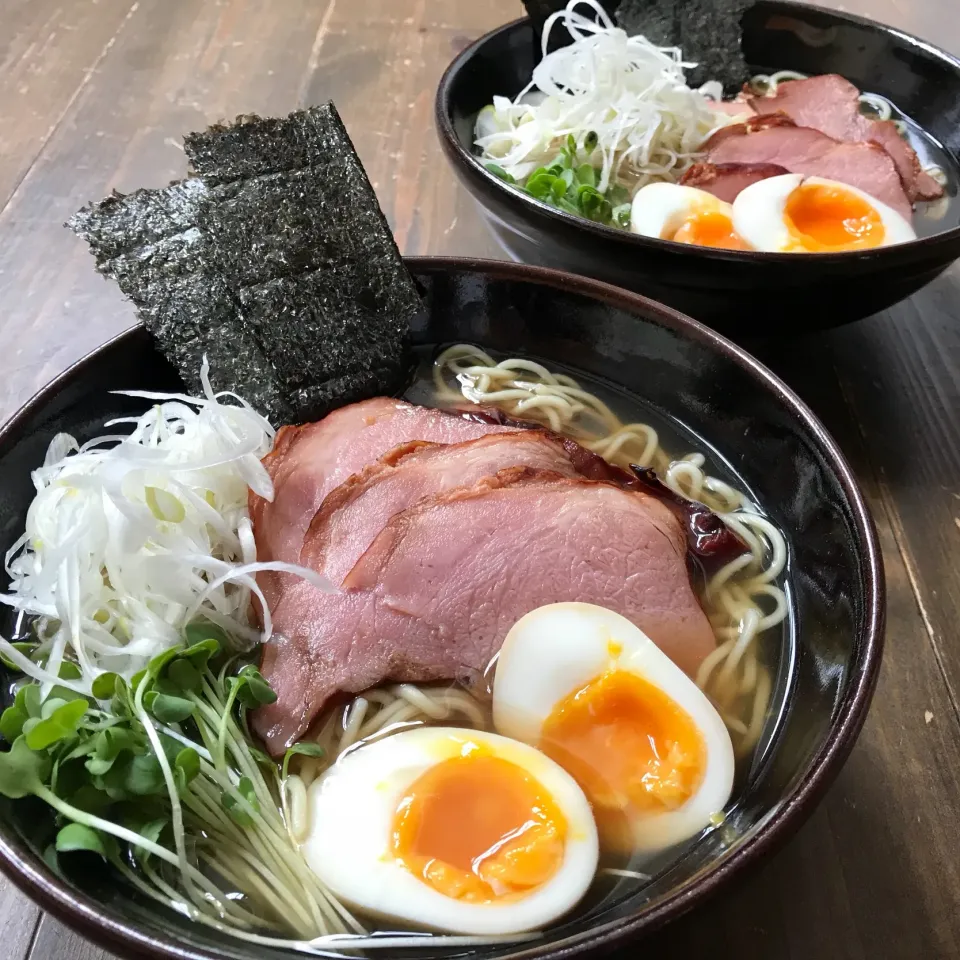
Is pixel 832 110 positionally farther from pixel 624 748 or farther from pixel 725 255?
pixel 624 748

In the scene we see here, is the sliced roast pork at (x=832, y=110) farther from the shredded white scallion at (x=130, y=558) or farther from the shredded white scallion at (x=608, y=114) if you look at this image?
the shredded white scallion at (x=130, y=558)

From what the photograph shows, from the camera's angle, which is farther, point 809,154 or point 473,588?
point 809,154

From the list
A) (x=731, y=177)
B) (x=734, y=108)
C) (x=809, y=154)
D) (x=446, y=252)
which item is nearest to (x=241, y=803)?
(x=446, y=252)

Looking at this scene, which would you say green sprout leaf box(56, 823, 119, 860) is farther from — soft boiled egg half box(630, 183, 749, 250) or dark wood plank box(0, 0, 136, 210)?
dark wood plank box(0, 0, 136, 210)

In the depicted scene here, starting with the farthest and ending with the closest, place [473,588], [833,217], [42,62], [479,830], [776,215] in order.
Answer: [42,62]
[833,217]
[776,215]
[473,588]
[479,830]

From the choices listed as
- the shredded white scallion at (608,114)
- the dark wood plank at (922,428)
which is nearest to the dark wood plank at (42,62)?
the shredded white scallion at (608,114)

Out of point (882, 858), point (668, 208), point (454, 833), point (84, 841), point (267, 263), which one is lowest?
point (882, 858)

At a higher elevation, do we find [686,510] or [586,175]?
[586,175]
